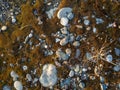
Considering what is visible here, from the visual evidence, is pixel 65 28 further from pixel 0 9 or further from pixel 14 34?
pixel 0 9

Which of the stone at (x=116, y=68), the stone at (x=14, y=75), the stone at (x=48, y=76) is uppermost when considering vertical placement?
the stone at (x=14, y=75)

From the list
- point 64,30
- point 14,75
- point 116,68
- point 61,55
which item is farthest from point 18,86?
point 116,68

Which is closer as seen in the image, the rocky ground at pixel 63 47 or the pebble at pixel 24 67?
the rocky ground at pixel 63 47

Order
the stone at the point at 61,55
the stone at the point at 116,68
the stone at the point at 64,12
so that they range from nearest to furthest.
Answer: the stone at the point at 116,68 < the stone at the point at 61,55 < the stone at the point at 64,12

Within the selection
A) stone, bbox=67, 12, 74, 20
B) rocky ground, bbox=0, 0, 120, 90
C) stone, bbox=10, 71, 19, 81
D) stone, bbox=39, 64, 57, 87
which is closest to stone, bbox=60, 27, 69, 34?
rocky ground, bbox=0, 0, 120, 90

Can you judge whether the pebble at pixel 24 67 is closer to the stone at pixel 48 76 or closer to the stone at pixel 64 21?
the stone at pixel 48 76

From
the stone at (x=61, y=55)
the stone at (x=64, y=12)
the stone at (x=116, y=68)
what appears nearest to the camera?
the stone at (x=116, y=68)

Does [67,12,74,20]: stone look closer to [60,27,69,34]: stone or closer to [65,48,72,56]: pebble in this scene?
[60,27,69,34]: stone

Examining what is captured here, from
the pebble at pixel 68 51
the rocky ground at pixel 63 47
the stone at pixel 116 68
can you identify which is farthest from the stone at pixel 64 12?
the stone at pixel 116 68
